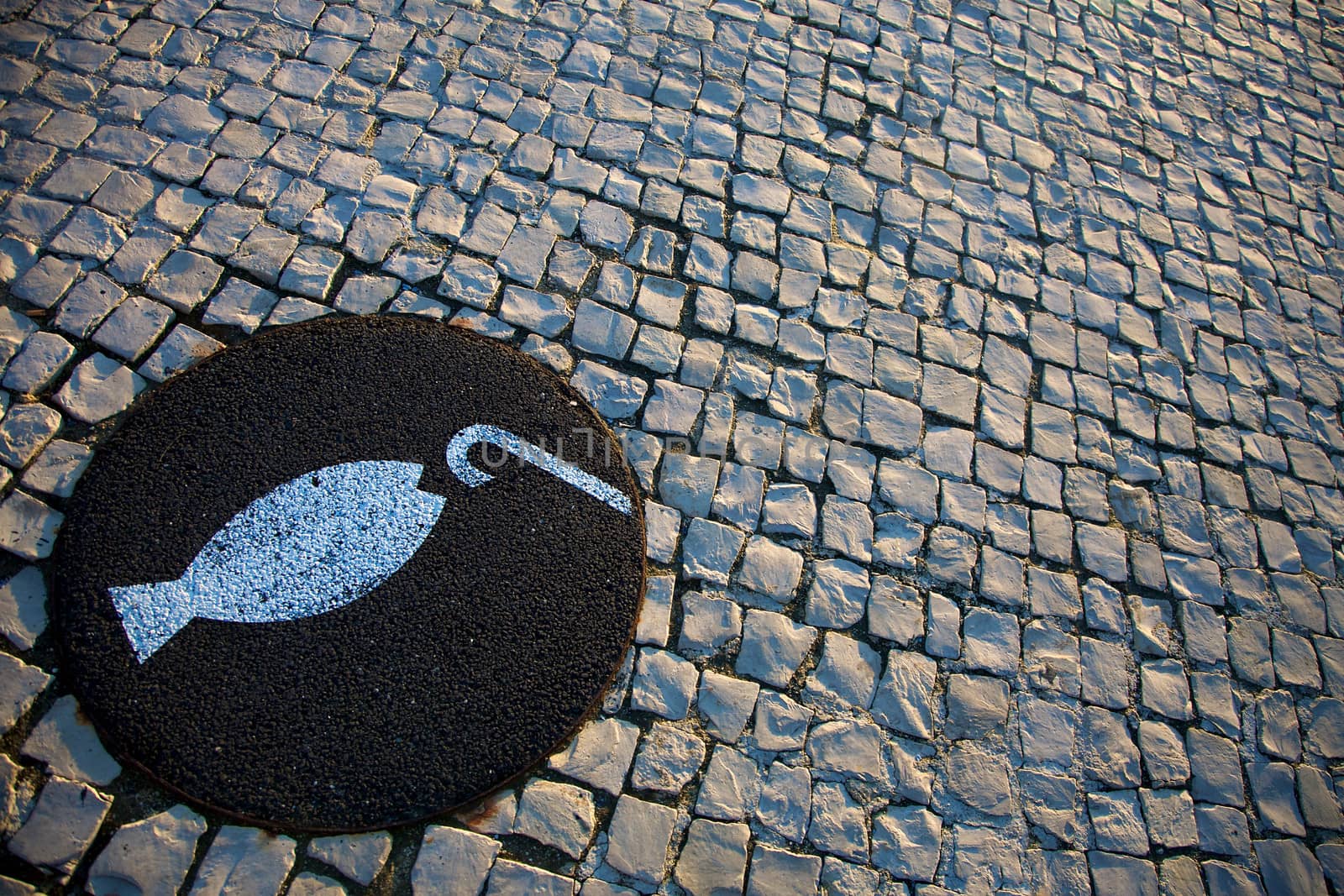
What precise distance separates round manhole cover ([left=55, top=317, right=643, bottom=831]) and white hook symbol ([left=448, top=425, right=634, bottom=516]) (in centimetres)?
1

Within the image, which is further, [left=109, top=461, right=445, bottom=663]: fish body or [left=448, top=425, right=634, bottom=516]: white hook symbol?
[left=448, top=425, right=634, bottom=516]: white hook symbol

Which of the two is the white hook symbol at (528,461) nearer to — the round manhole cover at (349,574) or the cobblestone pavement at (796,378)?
the round manhole cover at (349,574)

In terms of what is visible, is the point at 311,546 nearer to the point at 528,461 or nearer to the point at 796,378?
the point at 528,461

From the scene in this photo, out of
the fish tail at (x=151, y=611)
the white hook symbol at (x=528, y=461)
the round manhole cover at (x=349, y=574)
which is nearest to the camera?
the round manhole cover at (x=349, y=574)

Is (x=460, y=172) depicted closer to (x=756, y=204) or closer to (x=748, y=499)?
(x=756, y=204)

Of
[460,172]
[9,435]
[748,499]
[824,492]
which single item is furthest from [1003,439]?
[9,435]

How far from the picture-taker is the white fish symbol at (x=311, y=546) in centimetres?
357

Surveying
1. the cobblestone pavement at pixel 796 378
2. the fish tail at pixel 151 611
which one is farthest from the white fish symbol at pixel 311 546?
the cobblestone pavement at pixel 796 378

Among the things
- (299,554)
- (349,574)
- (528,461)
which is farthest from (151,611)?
(528,461)

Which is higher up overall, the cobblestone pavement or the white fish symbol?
the cobblestone pavement

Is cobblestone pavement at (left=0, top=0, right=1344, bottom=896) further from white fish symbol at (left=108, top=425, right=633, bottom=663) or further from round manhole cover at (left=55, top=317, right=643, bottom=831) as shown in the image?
white fish symbol at (left=108, top=425, right=633, bottom=663)

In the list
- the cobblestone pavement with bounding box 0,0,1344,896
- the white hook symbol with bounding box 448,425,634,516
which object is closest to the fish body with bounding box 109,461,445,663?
the white hook symbol with bounding box 448,425,634,516

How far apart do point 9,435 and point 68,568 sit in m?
0.80

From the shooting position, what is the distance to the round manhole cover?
338 cm
